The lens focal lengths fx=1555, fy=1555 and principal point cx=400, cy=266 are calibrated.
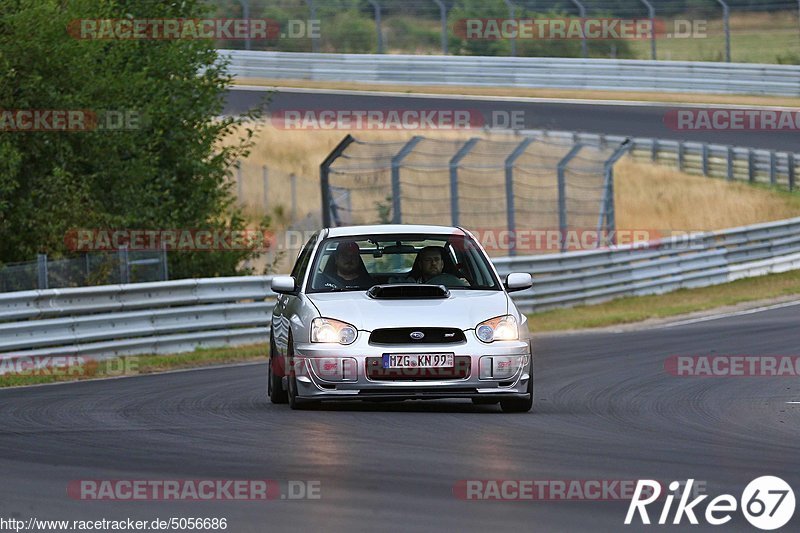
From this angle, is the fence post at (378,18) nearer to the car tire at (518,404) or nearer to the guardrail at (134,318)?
the guardrail at (134,318)

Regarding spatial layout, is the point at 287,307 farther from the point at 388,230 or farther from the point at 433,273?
the point at 433,273

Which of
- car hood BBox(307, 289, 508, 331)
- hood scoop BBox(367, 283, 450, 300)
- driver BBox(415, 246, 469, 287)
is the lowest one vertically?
car hood BBox(307, 289, 508, 331)

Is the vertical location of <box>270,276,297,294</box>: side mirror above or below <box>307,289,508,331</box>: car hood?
above

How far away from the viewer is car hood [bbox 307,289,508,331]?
1117cm

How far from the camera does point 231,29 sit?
43.7 metres

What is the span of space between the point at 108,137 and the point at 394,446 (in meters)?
13.4

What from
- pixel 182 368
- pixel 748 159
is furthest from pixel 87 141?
pixel 748 159

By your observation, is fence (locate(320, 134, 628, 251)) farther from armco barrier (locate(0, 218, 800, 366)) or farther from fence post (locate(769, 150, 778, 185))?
fence post (locate(769, 150, 778, 185))

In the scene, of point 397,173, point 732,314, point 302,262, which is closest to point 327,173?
point 397,173

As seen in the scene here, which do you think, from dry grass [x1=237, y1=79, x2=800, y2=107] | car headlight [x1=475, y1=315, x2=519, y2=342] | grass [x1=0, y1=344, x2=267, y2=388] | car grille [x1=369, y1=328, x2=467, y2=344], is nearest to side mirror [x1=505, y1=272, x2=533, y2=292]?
car headlight [x1=475, y1=315, x2=519, y2=342]

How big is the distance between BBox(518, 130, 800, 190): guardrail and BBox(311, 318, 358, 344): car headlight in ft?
86.5

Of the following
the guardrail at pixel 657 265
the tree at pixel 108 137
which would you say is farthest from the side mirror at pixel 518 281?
the guardrail at pixel 657 265

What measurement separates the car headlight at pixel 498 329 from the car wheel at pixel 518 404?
1.27ft

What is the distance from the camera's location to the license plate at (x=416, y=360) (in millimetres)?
11094
